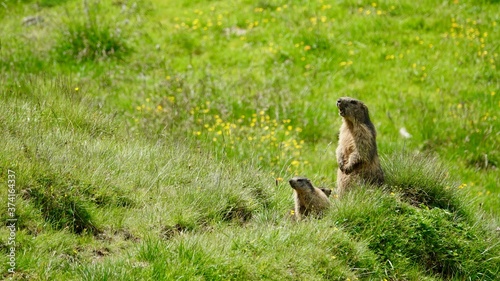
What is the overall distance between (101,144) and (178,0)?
9.58 m

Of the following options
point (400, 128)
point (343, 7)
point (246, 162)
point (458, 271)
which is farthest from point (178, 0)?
point (458, 271)

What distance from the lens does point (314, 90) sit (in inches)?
531

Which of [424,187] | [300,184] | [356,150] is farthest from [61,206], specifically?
[424,187]

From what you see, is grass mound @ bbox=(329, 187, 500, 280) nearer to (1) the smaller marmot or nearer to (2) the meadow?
(2) the meadow

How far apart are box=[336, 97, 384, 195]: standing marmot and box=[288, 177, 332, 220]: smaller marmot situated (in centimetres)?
48

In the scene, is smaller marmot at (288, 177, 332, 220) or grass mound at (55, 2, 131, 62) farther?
grass mound at (55, 2, 131, 62)

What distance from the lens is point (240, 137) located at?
11.6 metres

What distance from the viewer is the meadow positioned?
255 inches

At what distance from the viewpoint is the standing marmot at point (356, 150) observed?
792 centimetres

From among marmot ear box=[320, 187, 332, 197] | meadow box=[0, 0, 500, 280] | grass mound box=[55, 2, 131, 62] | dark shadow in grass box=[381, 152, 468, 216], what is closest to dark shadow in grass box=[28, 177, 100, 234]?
meadow box=[0, 0, 500, 280]

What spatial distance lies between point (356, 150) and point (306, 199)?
931 mm

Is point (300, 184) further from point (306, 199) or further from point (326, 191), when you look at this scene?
point (326, 191)

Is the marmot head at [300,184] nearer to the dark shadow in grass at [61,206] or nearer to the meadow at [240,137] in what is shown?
the meadow at [240,137]

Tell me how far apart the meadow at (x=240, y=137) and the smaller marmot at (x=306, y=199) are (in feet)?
0.57
